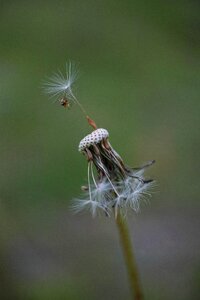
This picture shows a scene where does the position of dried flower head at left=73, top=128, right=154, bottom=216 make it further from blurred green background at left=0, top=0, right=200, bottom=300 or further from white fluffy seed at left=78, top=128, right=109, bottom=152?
blurred green background at left=0, top=0, right=200, bottom=300

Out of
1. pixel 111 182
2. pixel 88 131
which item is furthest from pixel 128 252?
pixel 88 131

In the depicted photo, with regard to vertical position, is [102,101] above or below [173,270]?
Answer: above

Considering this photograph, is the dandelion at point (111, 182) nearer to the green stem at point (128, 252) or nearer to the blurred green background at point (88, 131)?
the green stem at point (128, 252)

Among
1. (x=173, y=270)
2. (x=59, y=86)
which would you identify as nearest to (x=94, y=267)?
(x=173, y=270)

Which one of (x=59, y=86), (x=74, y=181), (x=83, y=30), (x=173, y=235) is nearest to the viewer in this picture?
(x=59, y=86)

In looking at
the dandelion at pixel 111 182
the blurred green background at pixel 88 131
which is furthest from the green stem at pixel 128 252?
the blurred green background at pixel 88 131

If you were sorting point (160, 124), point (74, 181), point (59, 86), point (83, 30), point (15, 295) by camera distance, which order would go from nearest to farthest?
point (59, 86) → point (15, 295) → point (74, 181) → point (160, 124) → point (83, 30)

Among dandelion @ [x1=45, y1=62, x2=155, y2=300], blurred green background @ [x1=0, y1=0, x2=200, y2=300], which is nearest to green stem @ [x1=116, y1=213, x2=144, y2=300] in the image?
dandelion @ [x1=45, y1=62, x2=155, y2=300]

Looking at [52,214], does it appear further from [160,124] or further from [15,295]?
[160,124]
